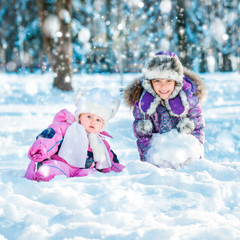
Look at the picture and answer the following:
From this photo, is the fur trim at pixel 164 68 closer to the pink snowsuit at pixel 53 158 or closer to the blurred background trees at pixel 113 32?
the pink snowsuit at pixel 53 158

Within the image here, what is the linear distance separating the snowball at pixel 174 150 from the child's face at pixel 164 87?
369 mm

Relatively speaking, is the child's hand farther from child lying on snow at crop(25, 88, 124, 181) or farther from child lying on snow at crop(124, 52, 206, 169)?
child lying on snow at crop(124, 52, 206, 169)

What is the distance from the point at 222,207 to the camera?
218cm

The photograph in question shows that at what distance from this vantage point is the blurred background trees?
11781 mm

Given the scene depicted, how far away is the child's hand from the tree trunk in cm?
910

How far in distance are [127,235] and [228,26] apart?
25.5m

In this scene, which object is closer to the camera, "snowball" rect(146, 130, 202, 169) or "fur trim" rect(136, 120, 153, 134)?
"snowball" rect(146, 130, 202, 169)

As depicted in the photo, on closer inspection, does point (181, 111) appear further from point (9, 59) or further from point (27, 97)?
point (9, 59)

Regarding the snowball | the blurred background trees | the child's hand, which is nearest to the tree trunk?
the blurred background trees

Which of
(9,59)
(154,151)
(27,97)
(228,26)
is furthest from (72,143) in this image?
(9,59)

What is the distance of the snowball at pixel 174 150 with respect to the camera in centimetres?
324

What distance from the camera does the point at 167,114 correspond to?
3.45m

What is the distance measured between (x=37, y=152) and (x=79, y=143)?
0.40 metres

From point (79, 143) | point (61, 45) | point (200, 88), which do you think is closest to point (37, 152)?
point (79, 143)
